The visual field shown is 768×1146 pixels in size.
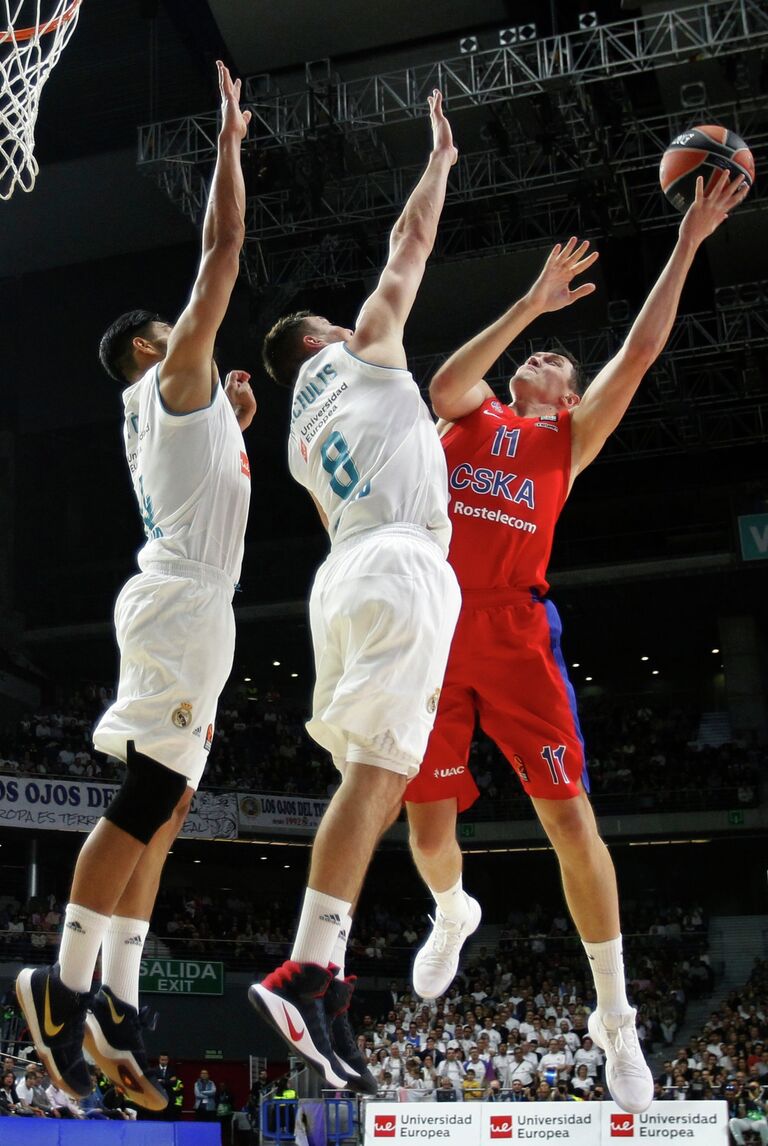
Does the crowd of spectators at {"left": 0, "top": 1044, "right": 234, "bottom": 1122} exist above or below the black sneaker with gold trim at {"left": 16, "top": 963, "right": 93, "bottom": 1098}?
below

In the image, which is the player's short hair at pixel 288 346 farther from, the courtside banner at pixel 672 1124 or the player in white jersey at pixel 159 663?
the courtside banner at pixel 672 1124

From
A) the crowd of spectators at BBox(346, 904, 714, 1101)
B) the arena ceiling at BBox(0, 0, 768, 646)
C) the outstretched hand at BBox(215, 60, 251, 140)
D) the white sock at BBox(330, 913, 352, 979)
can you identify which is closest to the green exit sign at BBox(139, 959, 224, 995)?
the crowd of spectators at BBox(346, 904, 714, 1101)

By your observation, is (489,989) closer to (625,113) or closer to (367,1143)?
(367,1143)

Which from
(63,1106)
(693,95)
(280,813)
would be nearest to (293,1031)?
(63,1106)

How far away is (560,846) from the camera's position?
202 inches

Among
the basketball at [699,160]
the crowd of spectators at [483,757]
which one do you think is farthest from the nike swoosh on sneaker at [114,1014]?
the crowd of spectators at [483,757]

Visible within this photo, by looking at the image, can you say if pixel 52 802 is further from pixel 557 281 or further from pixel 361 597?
pixel 361 597

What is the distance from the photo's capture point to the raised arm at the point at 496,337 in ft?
16.8

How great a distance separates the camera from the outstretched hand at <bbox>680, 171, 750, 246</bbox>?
5.31 metres

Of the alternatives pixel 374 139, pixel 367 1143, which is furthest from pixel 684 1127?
pixel 374 139

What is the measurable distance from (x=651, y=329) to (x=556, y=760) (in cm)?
188

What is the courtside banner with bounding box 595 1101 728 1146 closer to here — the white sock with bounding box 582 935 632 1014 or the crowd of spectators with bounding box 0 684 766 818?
the white sock with bounding box 582 935 632 1014

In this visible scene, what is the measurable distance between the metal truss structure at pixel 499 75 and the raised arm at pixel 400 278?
1466cm

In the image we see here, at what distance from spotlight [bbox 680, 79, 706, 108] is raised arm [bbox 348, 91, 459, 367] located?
16528 mm
